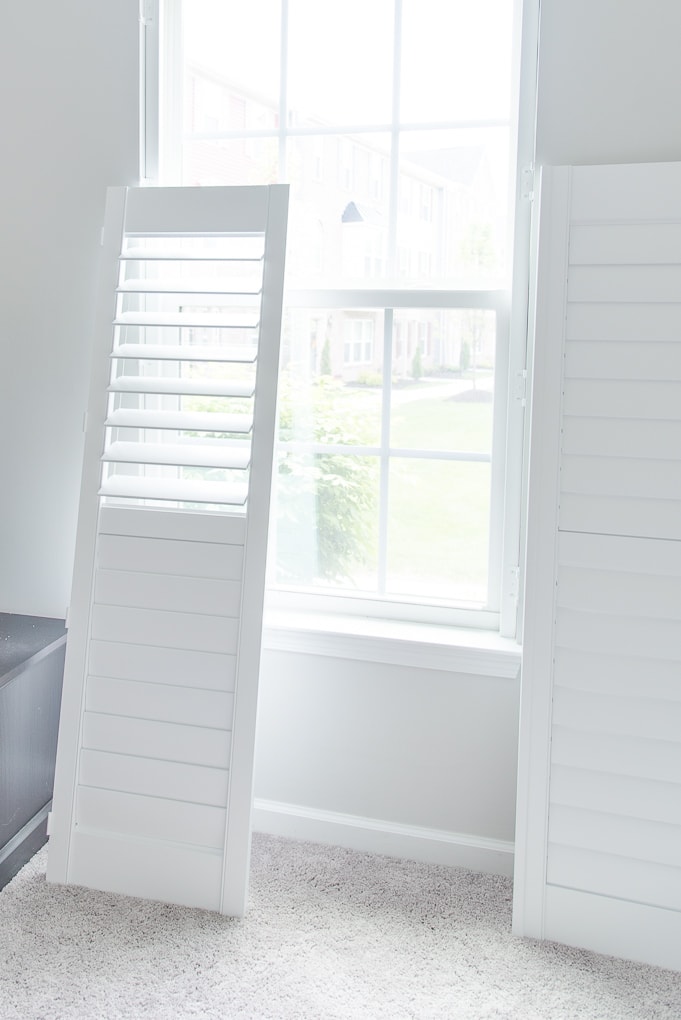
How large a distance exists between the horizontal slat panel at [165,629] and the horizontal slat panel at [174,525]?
18cm

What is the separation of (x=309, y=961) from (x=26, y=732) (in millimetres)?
871

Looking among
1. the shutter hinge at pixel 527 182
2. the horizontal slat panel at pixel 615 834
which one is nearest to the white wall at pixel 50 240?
the shutter hinge at pixel 527 182

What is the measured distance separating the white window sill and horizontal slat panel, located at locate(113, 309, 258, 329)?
30.8 inches

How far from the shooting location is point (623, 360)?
1.81 m

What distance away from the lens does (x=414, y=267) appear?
2215mm

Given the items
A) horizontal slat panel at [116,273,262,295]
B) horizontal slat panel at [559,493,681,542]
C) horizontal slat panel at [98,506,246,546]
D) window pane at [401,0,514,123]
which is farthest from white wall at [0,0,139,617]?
horizontal slat panel at [559,493,681,542]

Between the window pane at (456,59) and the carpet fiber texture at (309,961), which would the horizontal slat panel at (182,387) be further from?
the carpet fiber texture at (309,961)

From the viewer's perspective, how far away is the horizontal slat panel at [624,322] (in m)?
1.78

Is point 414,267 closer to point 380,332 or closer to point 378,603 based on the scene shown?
point 380,332

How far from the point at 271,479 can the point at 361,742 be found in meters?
0.76

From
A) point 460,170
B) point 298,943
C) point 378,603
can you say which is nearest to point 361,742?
point 378,603

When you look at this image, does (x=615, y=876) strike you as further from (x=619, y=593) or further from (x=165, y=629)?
(x=165, y=629)

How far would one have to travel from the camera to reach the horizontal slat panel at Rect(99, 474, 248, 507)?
1.98 metres

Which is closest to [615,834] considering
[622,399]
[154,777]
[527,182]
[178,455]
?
[622,399]
